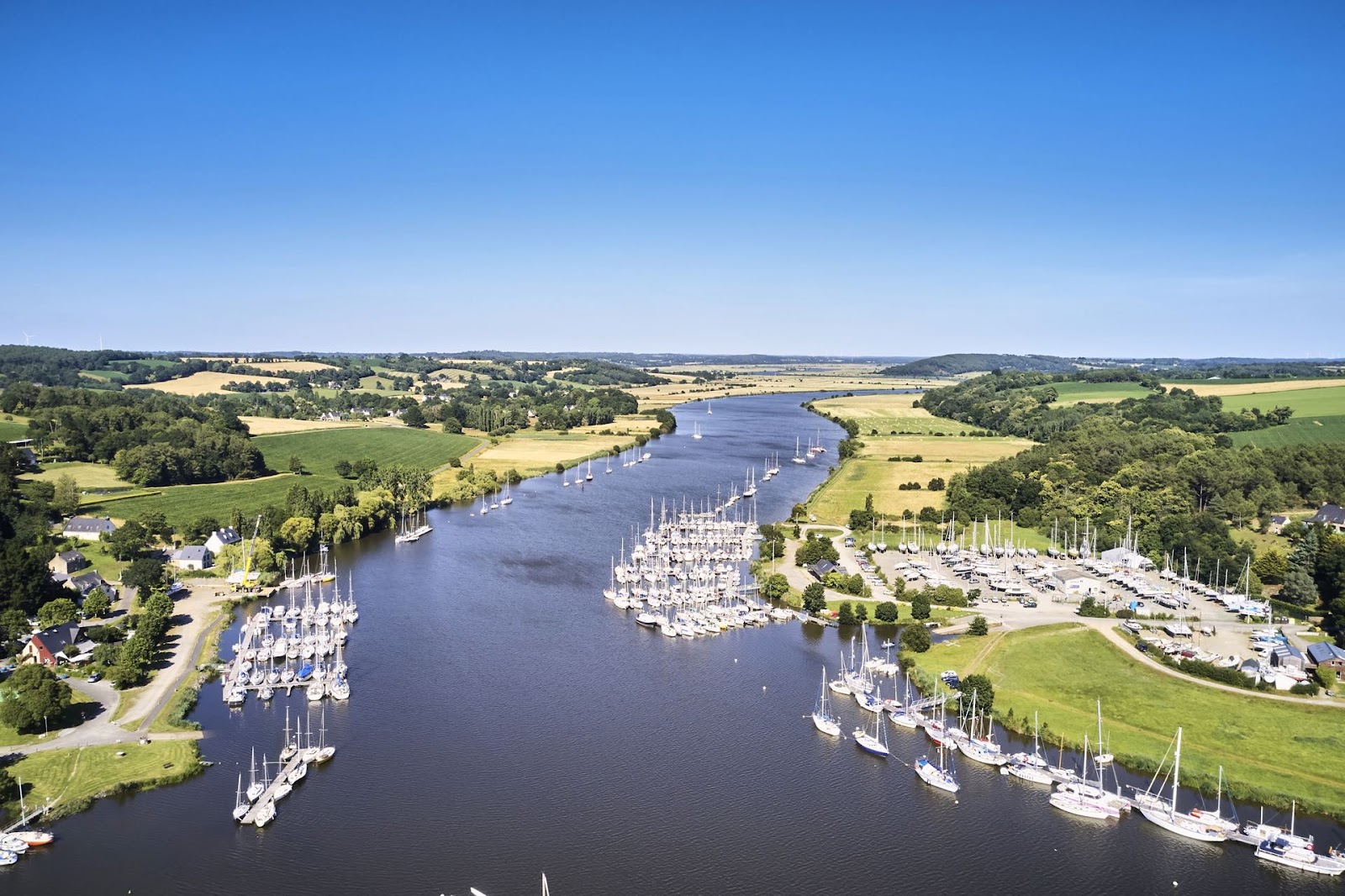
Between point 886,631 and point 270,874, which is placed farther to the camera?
point 886,631

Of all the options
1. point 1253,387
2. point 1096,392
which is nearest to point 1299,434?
point 1253,387

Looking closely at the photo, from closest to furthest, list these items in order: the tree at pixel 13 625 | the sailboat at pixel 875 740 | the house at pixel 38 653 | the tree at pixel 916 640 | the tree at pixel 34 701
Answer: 1. the tree at pixel 34 701
2. the sailboat at pixel 875 740
3. the house at pixel 38 653
4. the tree at pixel 13 625
5. the tree at pixel 916 640

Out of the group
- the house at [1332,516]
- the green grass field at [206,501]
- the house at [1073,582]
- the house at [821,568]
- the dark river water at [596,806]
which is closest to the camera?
the dark river water at [596,806]

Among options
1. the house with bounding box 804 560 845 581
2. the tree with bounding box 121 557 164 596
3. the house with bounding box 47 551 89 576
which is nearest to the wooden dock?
the tree with bounding box 121 557 164 596

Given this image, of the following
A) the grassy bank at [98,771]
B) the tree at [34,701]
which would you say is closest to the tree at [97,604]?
the tree at [34,701]

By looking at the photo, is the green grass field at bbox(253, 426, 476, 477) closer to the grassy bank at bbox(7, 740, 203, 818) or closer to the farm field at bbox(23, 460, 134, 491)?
the farm field at bbox(23, 460, 134, 491)

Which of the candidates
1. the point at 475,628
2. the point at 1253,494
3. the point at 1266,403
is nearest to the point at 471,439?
the point at 475,628

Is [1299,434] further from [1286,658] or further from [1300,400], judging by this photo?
[1286,658]

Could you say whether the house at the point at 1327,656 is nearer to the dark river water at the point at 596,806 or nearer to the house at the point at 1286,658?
the house at the point at 1286,658

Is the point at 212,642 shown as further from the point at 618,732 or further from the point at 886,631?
the point at 886,631
